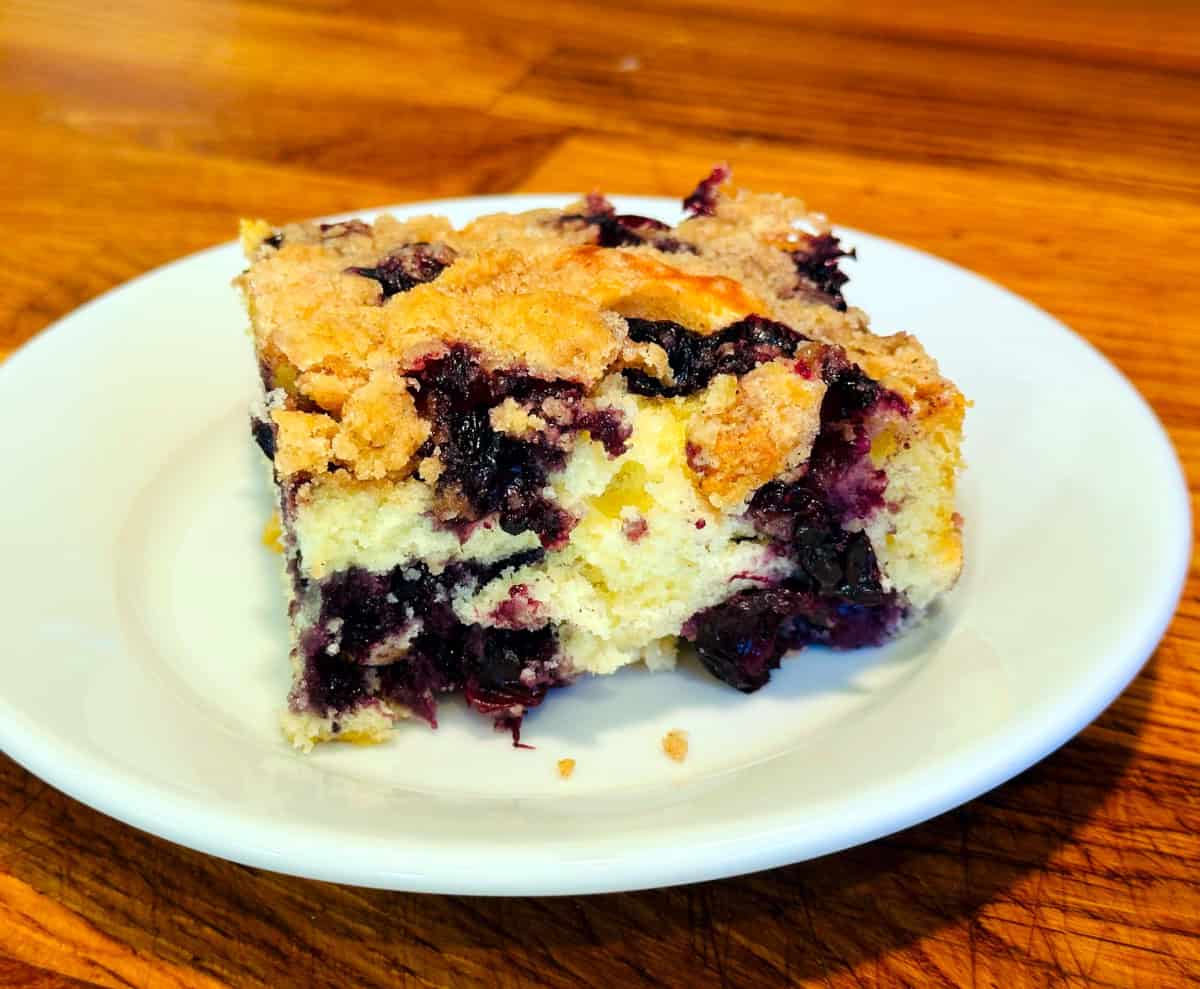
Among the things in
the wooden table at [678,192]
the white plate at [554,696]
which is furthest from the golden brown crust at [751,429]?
the wooden table at [678,192]

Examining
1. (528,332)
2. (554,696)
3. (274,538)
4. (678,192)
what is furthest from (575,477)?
(678,192)

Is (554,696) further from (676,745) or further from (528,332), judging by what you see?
(528,332)

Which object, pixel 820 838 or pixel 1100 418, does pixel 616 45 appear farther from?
pixel 820 838

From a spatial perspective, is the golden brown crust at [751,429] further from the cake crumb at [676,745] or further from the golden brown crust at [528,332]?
the cake crumb at [676,745]

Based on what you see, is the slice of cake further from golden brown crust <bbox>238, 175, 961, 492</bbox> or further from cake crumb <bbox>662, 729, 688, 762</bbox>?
cake crumb <bbox>662, 729, 688, 762</bbox>

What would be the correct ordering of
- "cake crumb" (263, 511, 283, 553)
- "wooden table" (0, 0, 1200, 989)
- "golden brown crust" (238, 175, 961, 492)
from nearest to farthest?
"wooden table" (0, 0, 1200, 989) < "golden brown crust" (238, 175, 961, 492) < "cake crumb" (263, 511, 283, 553)

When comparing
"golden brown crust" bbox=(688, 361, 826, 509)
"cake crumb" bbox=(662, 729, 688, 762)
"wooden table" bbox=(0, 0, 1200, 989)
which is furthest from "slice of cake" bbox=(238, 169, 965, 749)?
"wooden table" bbox=(0, 0, 1200, 989)

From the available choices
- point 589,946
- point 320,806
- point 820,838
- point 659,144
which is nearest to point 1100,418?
point 820,838
